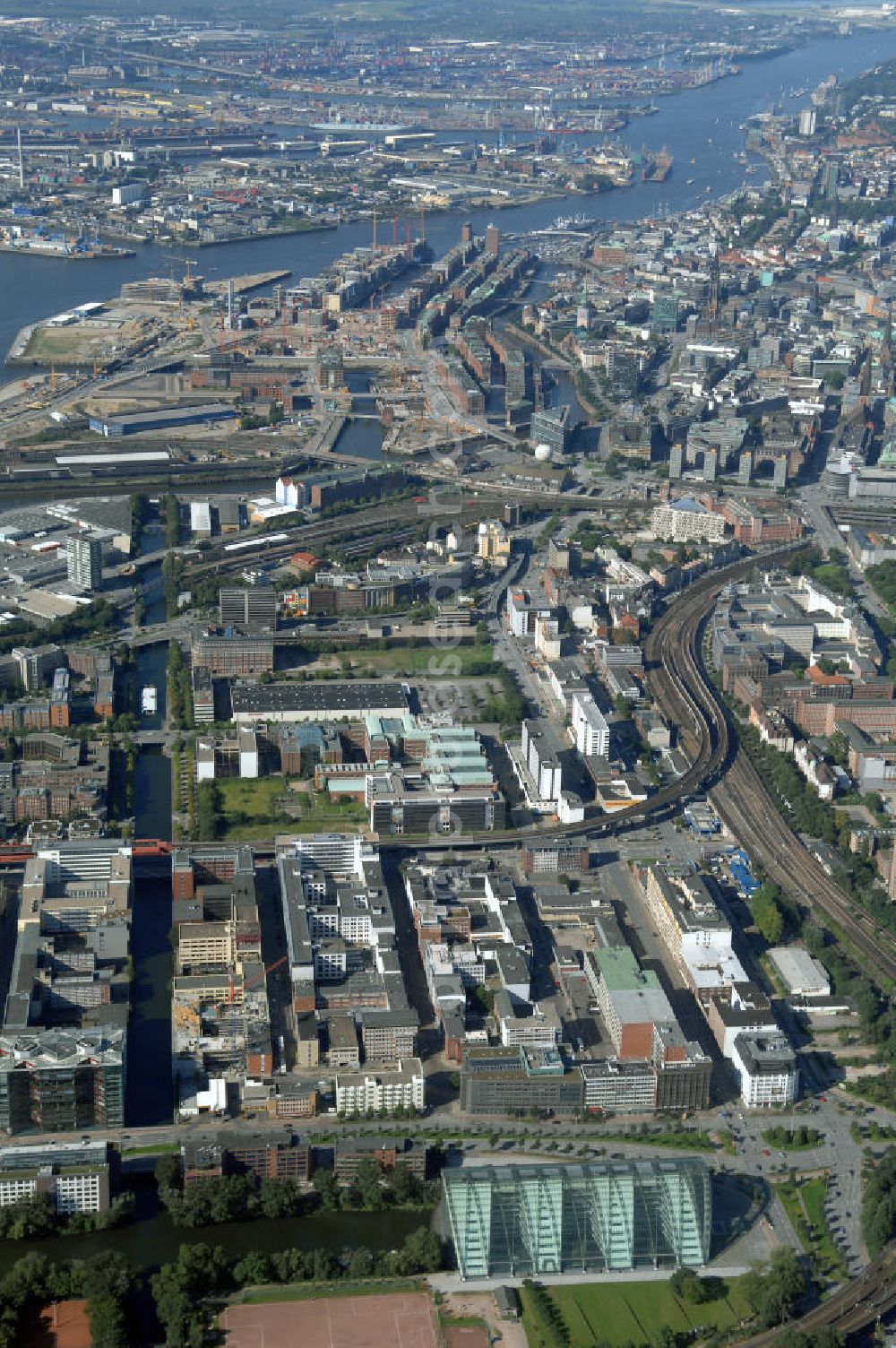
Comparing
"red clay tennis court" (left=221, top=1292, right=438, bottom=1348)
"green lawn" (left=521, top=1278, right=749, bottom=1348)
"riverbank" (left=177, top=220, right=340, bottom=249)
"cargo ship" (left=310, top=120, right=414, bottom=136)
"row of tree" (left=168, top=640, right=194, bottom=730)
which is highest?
"cargo ship" (left=310, top=120, right=414, bottom=136)

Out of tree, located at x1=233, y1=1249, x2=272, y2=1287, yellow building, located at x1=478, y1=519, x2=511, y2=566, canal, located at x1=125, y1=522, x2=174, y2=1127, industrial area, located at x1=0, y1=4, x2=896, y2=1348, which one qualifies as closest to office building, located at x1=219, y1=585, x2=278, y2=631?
industrial area, located at x1=0, y1=4, x2=896, y2=1348

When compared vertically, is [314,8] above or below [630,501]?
above

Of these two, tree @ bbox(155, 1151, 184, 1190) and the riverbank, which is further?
the riverbank

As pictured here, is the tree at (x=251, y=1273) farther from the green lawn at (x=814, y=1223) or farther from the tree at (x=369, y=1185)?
the green lawn at (x=814, y=1223)

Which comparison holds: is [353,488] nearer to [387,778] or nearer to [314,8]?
[387,778]

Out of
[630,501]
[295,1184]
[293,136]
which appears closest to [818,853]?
[295,1184]

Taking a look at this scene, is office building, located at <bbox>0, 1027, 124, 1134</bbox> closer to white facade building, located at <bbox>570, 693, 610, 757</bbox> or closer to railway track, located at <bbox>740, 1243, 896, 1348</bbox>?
railway track, located at <bbox>740, 1243, 896, 1348</bbox>

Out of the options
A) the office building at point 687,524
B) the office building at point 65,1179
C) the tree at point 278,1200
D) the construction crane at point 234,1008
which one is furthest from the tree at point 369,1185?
the office building at point 687,524

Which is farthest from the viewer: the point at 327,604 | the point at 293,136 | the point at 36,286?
the point at 293,136
